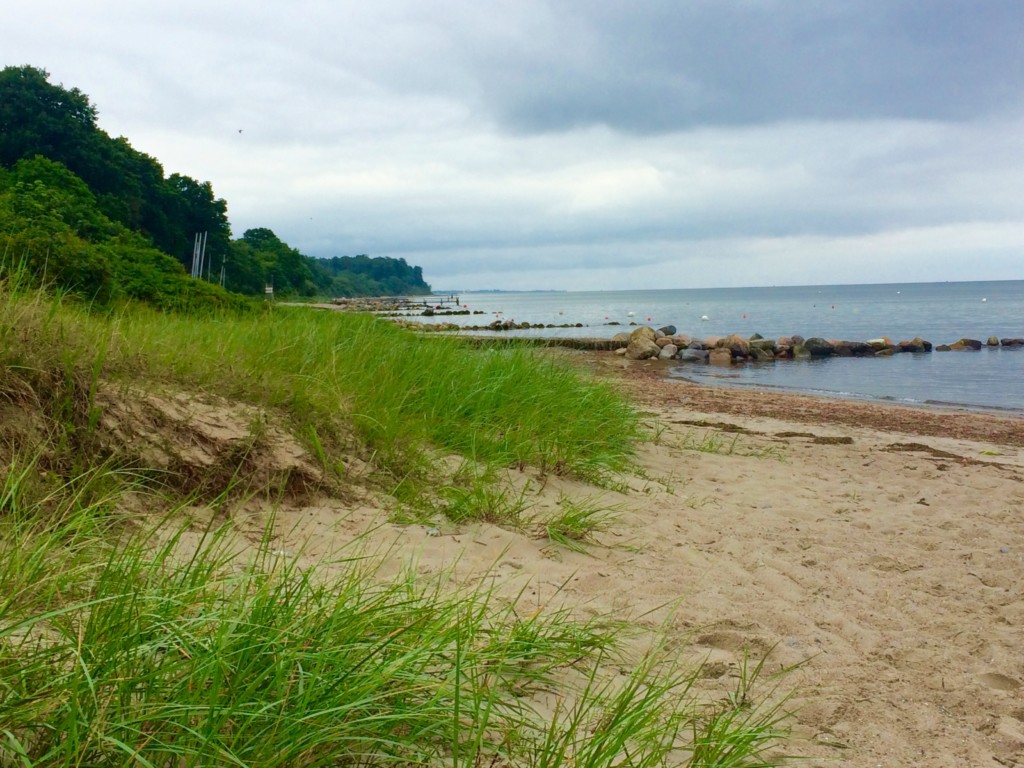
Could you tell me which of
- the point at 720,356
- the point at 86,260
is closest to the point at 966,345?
the point at 720,356

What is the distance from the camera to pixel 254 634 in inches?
70.6

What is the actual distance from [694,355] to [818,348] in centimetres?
481

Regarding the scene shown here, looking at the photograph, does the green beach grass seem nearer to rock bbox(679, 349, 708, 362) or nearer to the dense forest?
the dense forest

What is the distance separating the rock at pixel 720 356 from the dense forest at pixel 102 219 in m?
12.5

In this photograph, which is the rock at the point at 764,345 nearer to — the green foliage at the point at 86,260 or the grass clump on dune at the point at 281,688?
the green foliage at the point at 86,260

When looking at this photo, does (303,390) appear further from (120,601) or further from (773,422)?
(773,422)

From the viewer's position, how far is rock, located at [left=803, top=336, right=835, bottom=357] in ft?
80.2

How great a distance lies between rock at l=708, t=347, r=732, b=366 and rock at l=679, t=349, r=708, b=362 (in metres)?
0.21

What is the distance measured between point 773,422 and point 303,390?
7.23 metres

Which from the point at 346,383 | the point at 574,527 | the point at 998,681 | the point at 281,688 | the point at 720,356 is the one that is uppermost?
the point at 346,383

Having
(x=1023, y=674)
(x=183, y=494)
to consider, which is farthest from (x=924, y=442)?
(x=183, y=494)

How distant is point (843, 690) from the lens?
249 centimetres

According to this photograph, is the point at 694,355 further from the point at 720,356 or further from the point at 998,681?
the point at 998,681

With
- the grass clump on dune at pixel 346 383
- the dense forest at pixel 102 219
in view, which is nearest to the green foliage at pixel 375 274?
the dense forest at pixel 102 219
